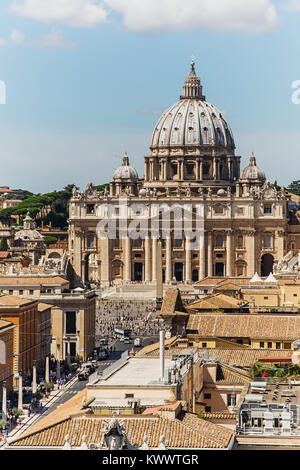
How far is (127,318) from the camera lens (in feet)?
298

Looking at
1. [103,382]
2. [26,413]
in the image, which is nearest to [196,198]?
[26,413]

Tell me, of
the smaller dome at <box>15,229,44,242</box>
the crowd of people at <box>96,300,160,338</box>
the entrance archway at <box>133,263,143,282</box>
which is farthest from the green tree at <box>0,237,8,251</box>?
the crowd of people at <box>96,300,160,338</box>

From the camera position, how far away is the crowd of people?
81250 mm

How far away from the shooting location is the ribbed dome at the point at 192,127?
15625 cm

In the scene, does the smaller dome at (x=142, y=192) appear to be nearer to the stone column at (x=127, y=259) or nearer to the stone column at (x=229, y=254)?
the stone column at (x=127, y=259)

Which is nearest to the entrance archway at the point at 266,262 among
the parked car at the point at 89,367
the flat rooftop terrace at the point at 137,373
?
the parked car at the point at 89,367

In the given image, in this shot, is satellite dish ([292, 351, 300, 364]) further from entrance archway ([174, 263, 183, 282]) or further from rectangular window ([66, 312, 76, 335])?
entrance archway ([174, 263, 183, 282])

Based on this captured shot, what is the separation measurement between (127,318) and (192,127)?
68.2 meters

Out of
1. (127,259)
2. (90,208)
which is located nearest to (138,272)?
(127,259)

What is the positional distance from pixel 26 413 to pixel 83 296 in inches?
953

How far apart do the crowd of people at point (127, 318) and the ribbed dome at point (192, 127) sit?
48926 millimetres

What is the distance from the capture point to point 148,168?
6142 inches

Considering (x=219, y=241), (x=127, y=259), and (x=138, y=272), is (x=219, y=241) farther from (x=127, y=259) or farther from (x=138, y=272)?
(x=127, y=259)
